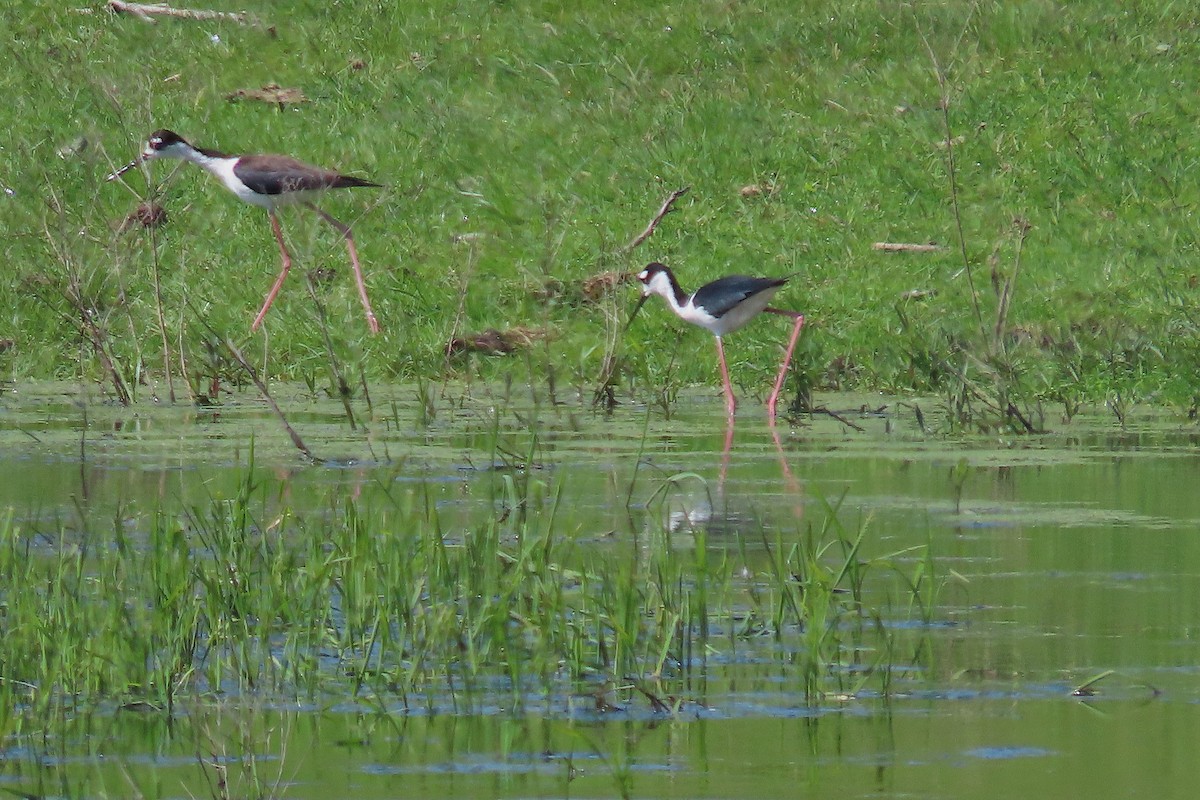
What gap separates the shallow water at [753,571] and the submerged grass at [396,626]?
0.25ft

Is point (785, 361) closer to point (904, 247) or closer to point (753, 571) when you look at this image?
point (904, 247)

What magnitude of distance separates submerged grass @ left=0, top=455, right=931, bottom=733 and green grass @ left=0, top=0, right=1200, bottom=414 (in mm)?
4063

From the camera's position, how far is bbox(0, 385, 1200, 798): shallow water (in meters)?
4.35

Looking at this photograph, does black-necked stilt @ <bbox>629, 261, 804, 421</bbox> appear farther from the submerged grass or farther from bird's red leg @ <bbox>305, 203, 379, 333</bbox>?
the submerged grass

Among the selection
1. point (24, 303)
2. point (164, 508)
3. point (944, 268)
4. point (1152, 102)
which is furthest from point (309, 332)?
point (1152, 102)

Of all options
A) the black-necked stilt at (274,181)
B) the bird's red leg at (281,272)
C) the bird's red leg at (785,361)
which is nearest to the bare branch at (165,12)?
the black-necked stilt at (274,181)

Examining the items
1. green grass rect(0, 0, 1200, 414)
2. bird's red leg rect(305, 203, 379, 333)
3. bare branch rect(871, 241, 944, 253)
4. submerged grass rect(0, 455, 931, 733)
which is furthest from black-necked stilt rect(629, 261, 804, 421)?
submerged grass rect(0, 455, 931, 733)

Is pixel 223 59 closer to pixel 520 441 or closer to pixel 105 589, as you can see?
pixel 520 441

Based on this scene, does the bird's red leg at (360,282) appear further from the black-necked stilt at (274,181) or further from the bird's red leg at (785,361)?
the bird's red leg at (785,361)

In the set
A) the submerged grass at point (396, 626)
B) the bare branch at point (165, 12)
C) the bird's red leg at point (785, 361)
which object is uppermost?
the bare branch at point (165, 12)

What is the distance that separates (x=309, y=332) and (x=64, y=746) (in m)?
8.25

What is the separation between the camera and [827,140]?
15672mm

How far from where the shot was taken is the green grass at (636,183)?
12164mm

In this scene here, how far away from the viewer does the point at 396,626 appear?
558 centimetres
